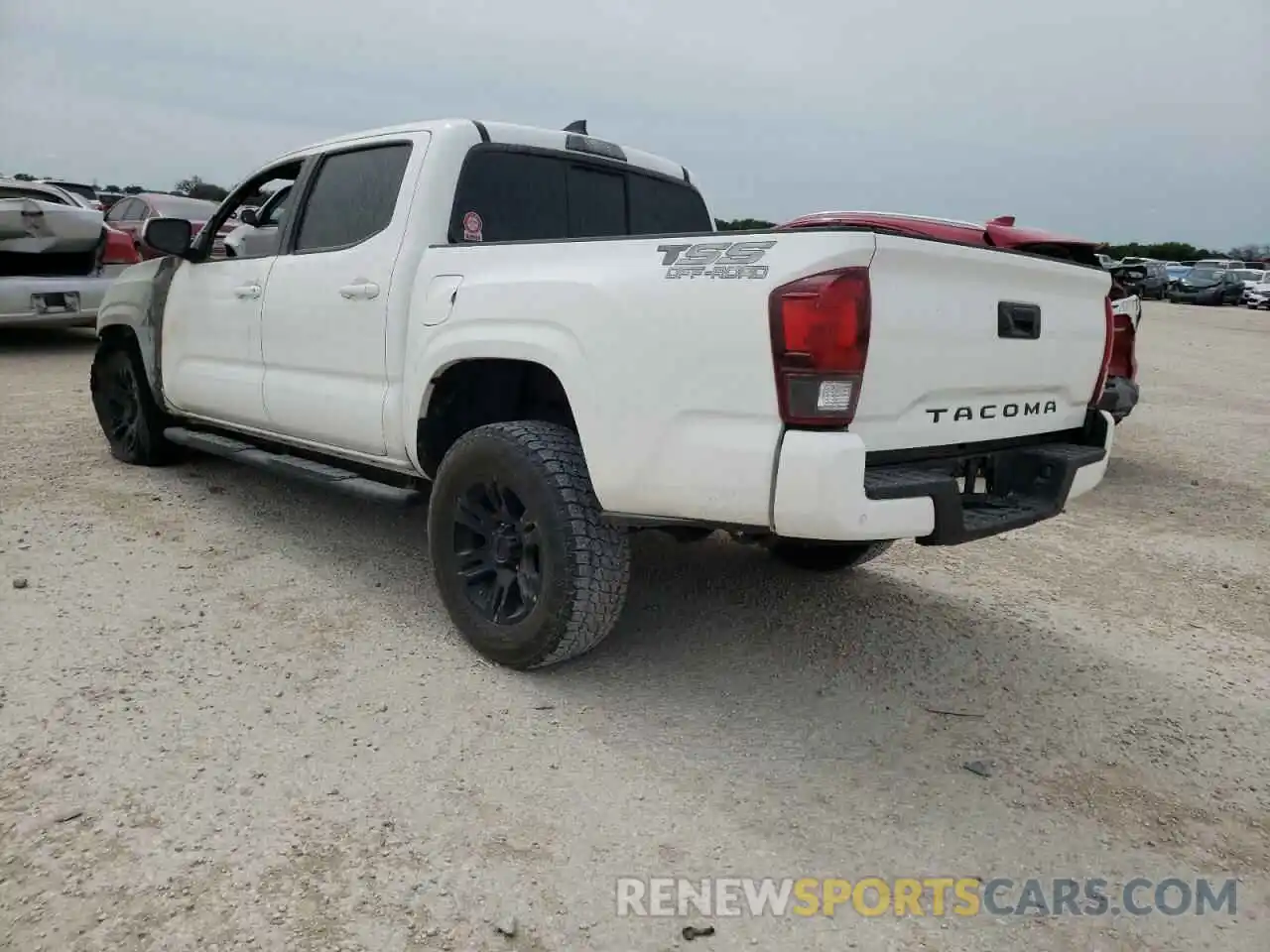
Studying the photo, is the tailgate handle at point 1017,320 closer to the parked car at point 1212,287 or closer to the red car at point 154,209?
the red car at point 154,209

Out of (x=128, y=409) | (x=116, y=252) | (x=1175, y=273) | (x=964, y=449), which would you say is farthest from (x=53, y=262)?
(x=1175, y=273)

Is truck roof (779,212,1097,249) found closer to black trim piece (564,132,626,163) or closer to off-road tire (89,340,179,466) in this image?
black trim piece (564,132,626,163)

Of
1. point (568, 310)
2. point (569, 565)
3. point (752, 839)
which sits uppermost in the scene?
point (568, 310)

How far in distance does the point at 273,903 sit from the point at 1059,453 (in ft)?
9.02

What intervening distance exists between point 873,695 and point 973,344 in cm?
123

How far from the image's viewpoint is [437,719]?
2934 millimetres

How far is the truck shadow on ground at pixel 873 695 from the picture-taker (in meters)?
2.71

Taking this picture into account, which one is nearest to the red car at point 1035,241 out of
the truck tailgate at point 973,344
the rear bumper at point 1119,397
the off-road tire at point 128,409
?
the rear bumper at point 1119,397

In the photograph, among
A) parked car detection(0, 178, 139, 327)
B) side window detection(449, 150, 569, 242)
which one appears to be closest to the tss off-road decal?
side window detection(449, 150, 569, 242)

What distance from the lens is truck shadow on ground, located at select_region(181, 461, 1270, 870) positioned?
2.71 metres

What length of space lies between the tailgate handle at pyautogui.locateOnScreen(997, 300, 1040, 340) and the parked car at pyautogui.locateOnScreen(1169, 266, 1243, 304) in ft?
121

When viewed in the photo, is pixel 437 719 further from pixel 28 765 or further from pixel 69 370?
pixel 69 370

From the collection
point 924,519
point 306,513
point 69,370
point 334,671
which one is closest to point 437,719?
point 334,671
